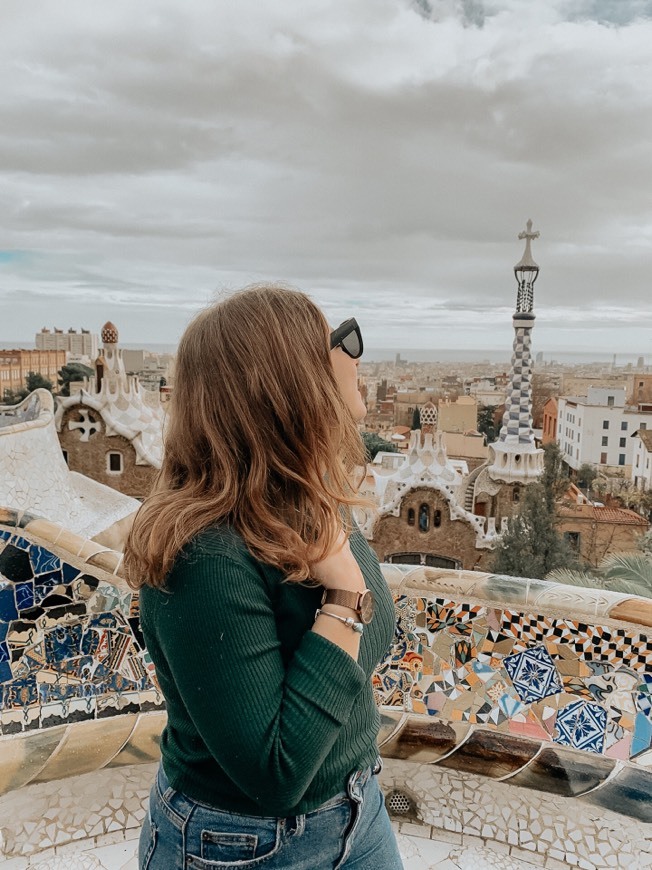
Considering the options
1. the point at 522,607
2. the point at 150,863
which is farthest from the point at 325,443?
the point at 522,607

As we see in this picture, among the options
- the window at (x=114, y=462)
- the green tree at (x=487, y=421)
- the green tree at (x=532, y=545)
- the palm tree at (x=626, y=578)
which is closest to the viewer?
the palm tree at (x=626, y=578)

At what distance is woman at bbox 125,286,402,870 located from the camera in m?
0.67

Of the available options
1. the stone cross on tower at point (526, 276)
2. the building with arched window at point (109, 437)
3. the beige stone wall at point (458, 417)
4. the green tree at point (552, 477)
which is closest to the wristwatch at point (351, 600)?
the building with arched window at point (109, 437)

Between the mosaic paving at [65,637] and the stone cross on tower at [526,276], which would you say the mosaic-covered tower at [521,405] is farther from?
the mosaic paving at [65,637]

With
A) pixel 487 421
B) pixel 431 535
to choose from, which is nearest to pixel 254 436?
pixel 431 535

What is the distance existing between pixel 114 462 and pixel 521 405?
22.3ft

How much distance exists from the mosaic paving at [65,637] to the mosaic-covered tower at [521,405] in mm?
10512

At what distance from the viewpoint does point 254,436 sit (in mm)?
731

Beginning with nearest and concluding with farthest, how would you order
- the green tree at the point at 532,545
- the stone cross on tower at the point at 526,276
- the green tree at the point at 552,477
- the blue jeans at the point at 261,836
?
the blue jeans at the point at 261,836 < the green tree at the point at 532,545 < the green tree at the point at 552,477 < the stone cross on tower at the point at 526,276

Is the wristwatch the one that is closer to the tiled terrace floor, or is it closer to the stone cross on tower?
the tiled terrace floor

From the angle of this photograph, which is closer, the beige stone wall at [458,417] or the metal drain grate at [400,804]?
the metal drain grate at [400,804]

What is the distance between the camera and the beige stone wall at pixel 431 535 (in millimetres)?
10117

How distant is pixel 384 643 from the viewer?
2.81ft

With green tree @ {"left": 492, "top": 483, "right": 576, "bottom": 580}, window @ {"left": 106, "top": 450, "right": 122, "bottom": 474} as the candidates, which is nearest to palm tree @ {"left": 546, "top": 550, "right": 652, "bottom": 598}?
green tree @ {"left": 492, "top": 483, "right": 576, "bottom": 580}
